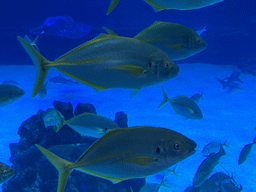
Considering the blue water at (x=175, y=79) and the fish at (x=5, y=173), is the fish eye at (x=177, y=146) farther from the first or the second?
the blue water at (x=175, y=79)

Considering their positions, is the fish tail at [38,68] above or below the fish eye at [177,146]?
above

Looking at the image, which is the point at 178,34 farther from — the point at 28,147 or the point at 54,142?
the point at 28,147

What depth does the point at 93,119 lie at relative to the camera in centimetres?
254

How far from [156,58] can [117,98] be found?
7300 mm

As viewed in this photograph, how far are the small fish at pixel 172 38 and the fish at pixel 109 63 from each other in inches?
10.1

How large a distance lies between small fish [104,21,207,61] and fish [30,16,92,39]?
12.3 m

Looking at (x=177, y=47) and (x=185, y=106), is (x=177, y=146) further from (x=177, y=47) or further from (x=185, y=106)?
(x=185, y=106)

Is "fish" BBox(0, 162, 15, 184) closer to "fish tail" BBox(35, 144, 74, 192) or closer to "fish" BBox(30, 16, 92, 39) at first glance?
"fish tail" BBox(35, 144, 74, 192)

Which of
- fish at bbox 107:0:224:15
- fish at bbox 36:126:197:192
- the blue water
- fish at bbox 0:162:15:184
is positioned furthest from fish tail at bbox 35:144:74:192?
the blue water

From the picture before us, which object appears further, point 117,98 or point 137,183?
point 117,98

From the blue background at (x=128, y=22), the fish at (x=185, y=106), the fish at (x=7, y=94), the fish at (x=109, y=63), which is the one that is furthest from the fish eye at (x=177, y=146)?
the blue background at (x=128, y=22)

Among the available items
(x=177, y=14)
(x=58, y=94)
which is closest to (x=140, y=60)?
(x=58, y=94)

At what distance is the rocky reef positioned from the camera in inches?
143

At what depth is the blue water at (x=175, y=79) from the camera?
5723 mm
